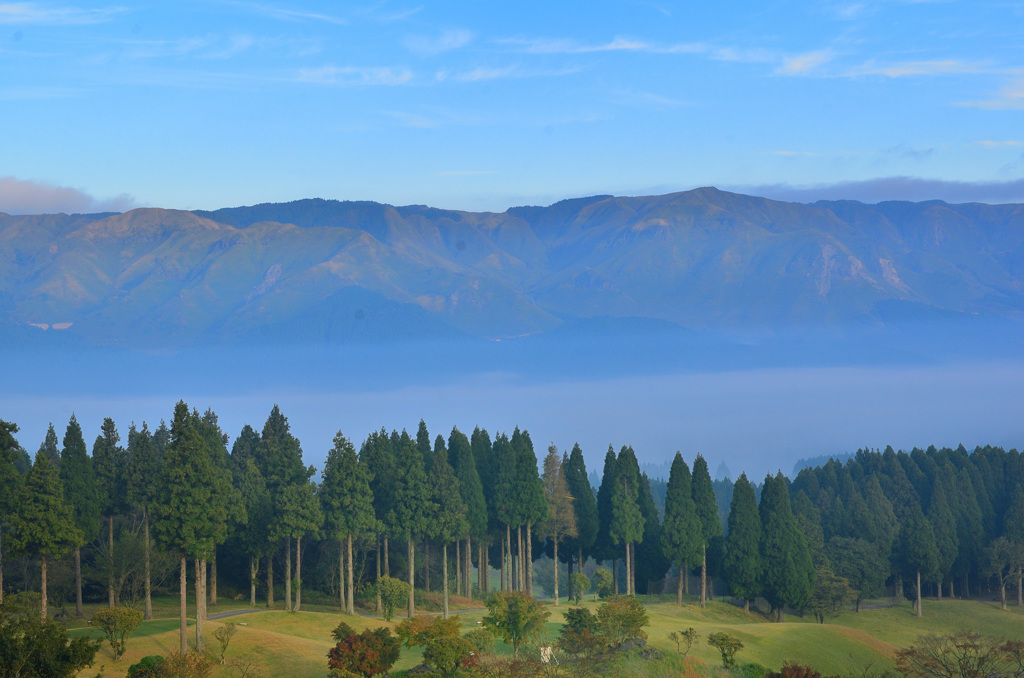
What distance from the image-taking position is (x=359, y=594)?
82000 mm

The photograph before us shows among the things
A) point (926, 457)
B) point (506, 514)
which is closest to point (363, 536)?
point (506, 514)

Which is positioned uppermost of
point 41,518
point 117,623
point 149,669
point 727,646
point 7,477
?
point 7,477

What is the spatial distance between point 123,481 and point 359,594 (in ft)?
68.2

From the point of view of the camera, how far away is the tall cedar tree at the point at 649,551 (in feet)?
315

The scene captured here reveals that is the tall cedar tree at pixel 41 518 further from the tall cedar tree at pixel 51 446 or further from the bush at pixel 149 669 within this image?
the tall cedar tree at pixel 51 446

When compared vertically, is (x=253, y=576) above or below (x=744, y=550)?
above

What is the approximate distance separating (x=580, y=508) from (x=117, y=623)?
50.2 m

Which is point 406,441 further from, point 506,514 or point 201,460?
point 201,460

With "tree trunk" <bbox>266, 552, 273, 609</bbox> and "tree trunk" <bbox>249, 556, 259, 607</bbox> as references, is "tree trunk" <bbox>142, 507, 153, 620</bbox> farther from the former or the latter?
"tree trunk" <bbox>266, 552, 273, 609</bbox>

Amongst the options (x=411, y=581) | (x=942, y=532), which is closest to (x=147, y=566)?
(x=411, y=581)

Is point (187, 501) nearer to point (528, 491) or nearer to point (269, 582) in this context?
point (269, 582)

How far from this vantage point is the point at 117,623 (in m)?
50.6

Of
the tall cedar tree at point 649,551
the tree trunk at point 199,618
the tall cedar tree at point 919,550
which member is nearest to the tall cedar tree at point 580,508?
the tall cedar tree at point 649,551

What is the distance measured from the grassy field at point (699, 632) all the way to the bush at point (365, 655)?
2.30 metres
